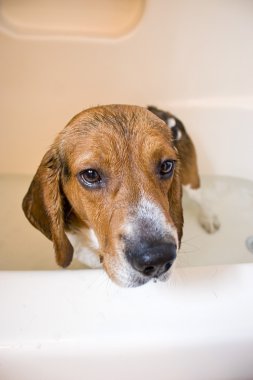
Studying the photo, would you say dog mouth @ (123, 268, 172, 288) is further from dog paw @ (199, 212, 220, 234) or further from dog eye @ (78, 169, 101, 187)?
A: dog paw @ (199, 212, 220, 234)

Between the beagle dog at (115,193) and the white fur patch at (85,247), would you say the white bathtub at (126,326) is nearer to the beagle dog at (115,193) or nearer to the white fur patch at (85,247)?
the beagle dog at (115,193)

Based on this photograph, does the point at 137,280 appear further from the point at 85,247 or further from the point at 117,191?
the point at 85,247

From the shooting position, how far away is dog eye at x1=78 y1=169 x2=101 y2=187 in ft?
4.87

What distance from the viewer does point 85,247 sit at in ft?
6.37

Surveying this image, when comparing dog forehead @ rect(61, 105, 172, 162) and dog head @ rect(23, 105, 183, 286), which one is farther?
dog forehead @ rect(61, 105, 172, 162)

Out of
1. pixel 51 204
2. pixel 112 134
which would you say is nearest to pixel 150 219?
pixel 112 134

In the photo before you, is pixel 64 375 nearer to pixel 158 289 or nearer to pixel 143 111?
pixel 158 289

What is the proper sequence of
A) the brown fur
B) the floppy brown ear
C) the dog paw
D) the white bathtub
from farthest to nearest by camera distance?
1. the dog paw
2. the floppy brown ear
3. the brown fur
4. the white bathtub

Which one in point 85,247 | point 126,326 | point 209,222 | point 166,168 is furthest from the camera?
point 209,222

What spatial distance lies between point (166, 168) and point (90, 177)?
0.30 metres

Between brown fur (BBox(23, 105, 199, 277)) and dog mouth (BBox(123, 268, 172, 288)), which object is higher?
brown fur (BBox(23, 105, 199, 277))
